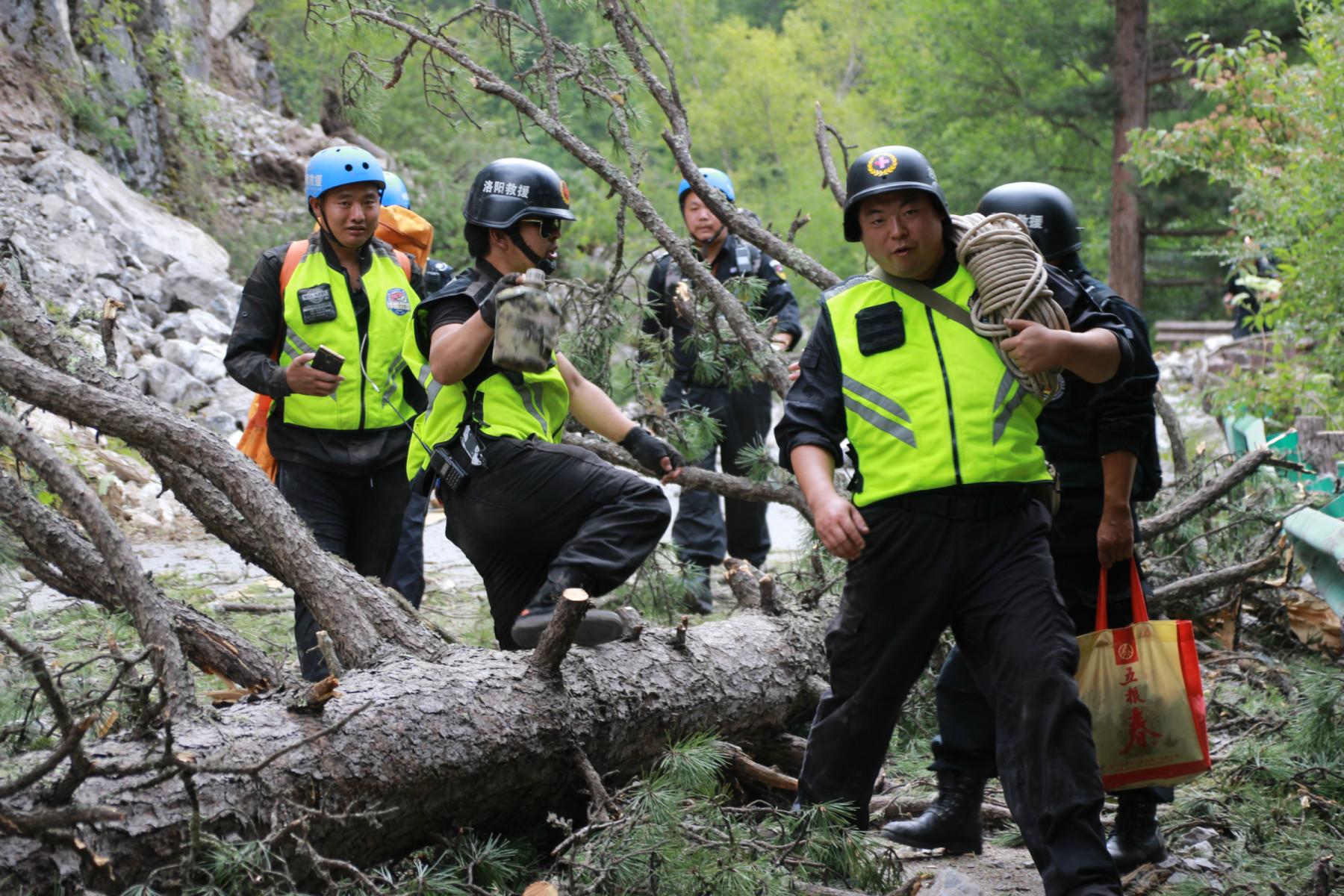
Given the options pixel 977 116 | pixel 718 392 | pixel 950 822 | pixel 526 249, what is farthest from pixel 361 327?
pixel 977 116

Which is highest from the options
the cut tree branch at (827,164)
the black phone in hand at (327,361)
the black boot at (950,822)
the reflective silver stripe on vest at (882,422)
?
the cut tree branch at (827,164)

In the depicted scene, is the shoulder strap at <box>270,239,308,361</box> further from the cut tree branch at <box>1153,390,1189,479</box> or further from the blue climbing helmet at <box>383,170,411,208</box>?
the cut tree branch at <box>1153,390,1189,479</box>

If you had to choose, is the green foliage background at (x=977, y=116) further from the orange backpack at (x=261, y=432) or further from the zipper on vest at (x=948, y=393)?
the zipper on vest at (x=948, y=393)

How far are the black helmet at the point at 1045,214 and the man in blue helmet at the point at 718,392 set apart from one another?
2.84 m

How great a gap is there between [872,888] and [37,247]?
12.4m

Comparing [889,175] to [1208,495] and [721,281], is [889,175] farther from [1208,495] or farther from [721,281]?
[721,281]

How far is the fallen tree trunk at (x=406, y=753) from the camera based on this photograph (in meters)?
2.64

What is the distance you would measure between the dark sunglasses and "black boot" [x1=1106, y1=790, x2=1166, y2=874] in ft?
7.77

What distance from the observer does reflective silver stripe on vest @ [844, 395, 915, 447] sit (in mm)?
3211

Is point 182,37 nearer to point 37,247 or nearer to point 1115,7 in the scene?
point 37,247

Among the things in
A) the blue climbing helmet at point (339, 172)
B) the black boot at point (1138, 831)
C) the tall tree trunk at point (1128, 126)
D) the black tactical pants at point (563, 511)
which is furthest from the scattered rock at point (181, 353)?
the tall tree trunk at point (1128, 126)

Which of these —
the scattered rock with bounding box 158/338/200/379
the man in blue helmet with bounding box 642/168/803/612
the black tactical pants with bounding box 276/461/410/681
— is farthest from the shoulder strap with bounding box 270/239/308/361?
the scattered rock with bounding box 158/338/200/379

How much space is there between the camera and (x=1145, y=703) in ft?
11.2

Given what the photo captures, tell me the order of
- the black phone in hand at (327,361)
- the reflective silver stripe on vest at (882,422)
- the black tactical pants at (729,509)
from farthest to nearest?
1. the black tactical pants at (729,509)
2. the black phone in hand at (327,361)
3. the reflective silver stripe on vest at (882,422)
